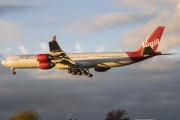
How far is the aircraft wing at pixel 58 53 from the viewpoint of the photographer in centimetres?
14762

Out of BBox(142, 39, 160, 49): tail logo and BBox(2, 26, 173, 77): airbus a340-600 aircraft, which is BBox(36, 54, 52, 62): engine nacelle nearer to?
BBox(2, 26, 173, 77): airbus a340-600 aircraft

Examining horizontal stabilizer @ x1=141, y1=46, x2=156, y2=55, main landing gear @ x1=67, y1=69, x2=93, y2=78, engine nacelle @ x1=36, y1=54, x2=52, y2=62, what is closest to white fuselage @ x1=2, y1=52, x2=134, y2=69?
main landing gear @ x1=67, y1=69, x2=93, y2=78

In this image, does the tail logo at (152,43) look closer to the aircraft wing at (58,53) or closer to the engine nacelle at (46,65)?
the aircraft wing at (58,53)

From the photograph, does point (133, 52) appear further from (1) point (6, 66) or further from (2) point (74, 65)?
(1) point (6, 66)

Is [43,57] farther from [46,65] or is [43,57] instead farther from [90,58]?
[90,58]

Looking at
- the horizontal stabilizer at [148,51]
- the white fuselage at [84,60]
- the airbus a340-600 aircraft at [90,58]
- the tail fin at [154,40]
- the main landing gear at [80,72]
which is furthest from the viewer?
the main landing gear at [80,72]

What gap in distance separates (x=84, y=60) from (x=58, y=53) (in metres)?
7.28

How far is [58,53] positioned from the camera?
151 meters

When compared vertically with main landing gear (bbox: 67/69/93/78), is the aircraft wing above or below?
above

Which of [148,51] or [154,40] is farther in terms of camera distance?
[154,40]

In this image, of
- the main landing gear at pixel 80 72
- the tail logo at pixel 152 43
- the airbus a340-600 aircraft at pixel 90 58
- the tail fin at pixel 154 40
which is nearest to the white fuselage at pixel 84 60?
the airbus a340-600 aircraft at pixel 90 58

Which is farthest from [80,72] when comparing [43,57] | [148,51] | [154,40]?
[148,51]

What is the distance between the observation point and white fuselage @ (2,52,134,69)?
150 metres

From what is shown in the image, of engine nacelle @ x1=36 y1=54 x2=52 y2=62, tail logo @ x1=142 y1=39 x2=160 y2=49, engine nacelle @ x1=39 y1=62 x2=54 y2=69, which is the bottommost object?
engine nacelle @ x1=39 y1=62 x2=54 y2=69
